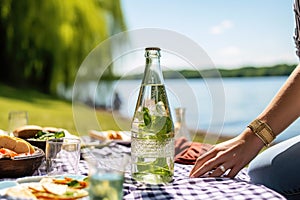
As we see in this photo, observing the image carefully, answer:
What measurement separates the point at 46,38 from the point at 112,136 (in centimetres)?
591

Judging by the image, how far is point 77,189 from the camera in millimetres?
1015

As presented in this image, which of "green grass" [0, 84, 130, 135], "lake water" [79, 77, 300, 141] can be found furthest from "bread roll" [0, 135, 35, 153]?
"green grass" [0, 84, 130, 135]

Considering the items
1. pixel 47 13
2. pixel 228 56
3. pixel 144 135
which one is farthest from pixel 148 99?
pixel 228 56

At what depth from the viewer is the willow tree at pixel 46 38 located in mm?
7391

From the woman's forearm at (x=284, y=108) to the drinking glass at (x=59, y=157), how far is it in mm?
505

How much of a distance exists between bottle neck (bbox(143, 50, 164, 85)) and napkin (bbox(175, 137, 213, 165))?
353 mm

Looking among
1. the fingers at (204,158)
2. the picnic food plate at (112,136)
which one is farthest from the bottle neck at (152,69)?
the picnic food plate at (112,136)

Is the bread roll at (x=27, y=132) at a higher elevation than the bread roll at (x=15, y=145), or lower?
higher

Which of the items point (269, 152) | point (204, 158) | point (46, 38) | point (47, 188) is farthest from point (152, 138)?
point (46, 38)

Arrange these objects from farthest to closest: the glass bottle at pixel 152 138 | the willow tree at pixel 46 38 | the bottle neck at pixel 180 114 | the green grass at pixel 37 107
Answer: the willow tree at pixel 46 38 < the green grass at pixel 37 107 < the bottle neck at pixel 180 114 < the glass bottle at pixel 152 138

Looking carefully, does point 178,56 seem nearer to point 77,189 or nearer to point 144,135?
point 144,135

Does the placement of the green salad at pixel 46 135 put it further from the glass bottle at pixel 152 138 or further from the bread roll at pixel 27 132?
the glass bottle at pixel 152 138

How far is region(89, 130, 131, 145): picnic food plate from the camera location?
1.72 metres

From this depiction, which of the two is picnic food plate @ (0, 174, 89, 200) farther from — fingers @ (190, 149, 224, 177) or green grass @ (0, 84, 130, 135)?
green grass @ (0, 84, 130, 135)
